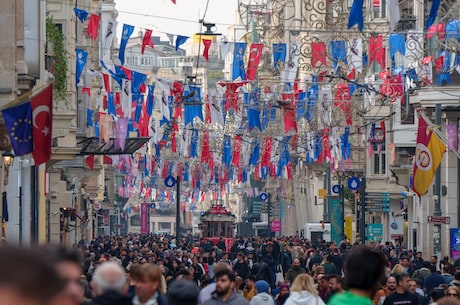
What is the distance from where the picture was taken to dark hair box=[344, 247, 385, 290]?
5.66m

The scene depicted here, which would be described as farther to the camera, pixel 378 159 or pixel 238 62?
pixel 378 159

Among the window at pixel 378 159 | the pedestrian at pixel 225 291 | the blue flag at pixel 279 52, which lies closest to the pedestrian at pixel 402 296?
the pedestrian at pixel 225 291

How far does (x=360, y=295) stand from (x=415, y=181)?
2525cm

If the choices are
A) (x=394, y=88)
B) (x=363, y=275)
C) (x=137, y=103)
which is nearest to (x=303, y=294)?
(x=363, y=275)

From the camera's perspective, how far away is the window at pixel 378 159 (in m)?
61.2

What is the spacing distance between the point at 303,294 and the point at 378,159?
50.5m

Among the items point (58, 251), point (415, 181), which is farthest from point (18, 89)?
point (58, 251)

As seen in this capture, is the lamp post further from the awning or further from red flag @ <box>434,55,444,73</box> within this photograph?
red flag @ <box>434,55,444,73</box>

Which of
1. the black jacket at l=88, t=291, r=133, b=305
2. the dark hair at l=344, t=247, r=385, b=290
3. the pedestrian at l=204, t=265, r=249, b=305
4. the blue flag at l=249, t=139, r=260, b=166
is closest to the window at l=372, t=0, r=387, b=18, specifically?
the blue flag at l=249, t=139, r=260, b=166

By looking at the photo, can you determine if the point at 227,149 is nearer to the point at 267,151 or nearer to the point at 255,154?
the point at 267,151

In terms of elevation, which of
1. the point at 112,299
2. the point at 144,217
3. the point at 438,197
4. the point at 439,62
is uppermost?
the point at 439,62

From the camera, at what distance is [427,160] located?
3034cm

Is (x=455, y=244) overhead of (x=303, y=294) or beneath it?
beneath

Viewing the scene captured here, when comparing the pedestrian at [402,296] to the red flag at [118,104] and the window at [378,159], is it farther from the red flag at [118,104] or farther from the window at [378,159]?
the window at [378,159]
